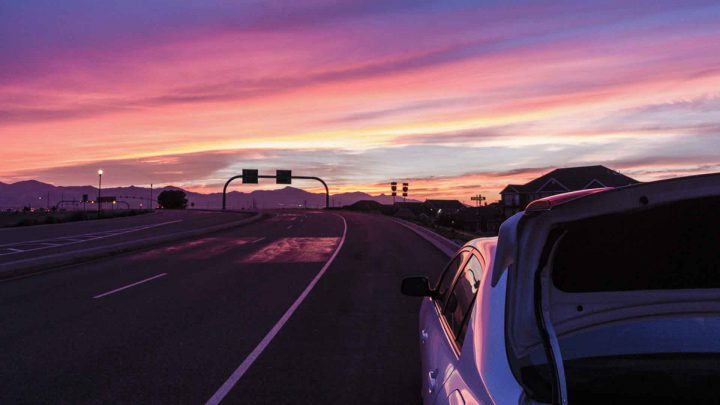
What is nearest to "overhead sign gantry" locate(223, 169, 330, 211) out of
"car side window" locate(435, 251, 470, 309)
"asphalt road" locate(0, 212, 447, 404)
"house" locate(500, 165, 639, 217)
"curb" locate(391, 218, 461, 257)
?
"house" locate(500, 165, 639, 217)

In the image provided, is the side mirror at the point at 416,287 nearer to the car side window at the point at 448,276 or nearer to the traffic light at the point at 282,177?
the car side window at the point at 448,276

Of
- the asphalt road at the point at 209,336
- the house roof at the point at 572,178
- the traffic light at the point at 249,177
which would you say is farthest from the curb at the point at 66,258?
the house roof at the point at 572,178

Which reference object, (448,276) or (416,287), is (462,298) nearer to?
(416,287)

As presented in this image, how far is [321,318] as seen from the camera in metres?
8.90

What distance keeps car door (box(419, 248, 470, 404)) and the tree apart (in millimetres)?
128860

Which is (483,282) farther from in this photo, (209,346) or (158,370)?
(209,346)

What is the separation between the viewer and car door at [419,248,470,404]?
317cm

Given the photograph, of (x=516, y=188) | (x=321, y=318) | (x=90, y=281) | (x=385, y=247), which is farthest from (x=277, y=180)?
A: (x=321, y=318)

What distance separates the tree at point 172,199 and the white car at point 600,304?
429 ft

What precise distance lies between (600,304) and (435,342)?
4.37 feet

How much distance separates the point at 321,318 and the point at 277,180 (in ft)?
224

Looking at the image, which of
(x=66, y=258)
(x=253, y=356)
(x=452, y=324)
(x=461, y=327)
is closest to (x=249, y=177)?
(x=66, y=258)

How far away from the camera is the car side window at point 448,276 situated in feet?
13.8

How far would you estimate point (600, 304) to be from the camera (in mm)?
2658
